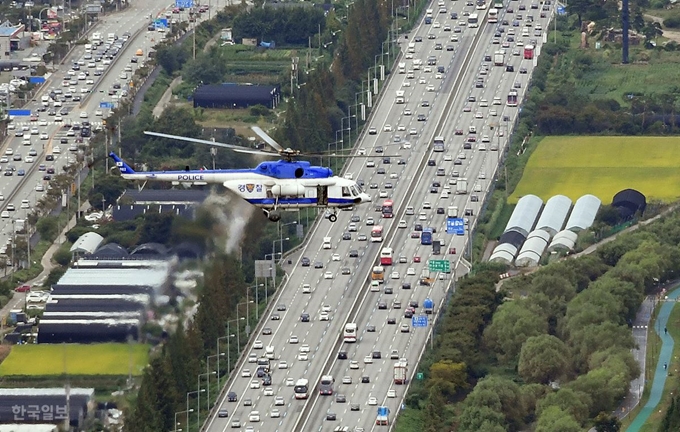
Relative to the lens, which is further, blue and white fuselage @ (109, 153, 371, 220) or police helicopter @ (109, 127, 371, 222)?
blue and white fuselage @ (109, 153, 371, 220)

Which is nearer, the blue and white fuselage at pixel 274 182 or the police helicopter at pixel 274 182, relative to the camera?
the police helicopter at pixel 274 182
